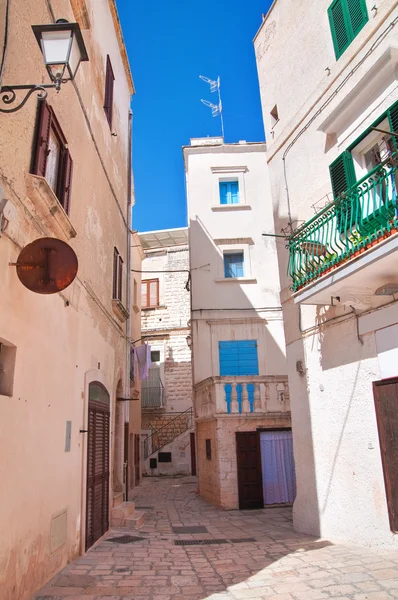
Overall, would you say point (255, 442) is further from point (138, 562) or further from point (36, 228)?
point (36, 228)

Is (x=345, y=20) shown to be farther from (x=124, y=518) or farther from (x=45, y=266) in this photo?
(x=124, y=518)

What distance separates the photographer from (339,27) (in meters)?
8.66

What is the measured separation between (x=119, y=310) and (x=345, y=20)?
26.1 feet

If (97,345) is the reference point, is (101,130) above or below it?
above

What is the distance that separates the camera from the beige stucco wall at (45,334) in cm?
493

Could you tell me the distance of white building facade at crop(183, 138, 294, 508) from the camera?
13.3 m

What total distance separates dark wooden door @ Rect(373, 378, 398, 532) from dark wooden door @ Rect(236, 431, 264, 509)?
22.9 feet

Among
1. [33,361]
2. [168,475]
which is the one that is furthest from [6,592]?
[168,475]

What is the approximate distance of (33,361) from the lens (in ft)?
18.5

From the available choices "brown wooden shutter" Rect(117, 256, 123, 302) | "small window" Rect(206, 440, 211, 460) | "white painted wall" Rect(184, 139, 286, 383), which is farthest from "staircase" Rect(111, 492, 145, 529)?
"white painted wall" Rect(184, 139, 286, 383)

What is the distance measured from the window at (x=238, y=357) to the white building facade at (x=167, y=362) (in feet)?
25.6

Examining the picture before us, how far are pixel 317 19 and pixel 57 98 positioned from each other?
5.83m

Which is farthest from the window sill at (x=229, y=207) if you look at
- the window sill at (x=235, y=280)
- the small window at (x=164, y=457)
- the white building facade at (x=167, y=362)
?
the small window at (x=164, y=457)

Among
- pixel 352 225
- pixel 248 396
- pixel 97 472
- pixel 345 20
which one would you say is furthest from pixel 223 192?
pixel 97 472
